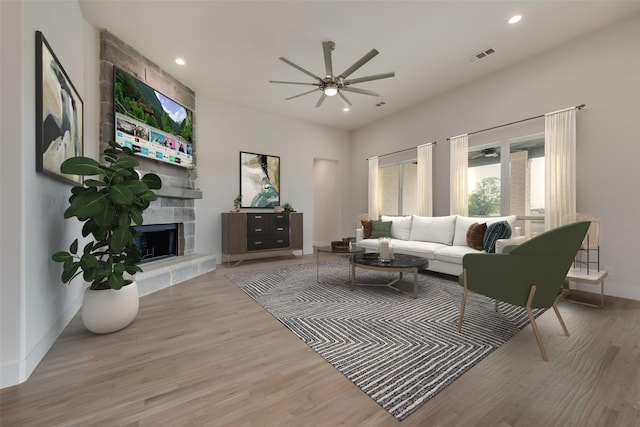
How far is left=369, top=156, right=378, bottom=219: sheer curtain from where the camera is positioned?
620 centimetres

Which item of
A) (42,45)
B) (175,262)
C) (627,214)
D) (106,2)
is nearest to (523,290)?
(627,214)

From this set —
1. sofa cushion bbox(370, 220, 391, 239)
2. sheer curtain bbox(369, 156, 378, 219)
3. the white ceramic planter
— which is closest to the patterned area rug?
the white ceramic planter

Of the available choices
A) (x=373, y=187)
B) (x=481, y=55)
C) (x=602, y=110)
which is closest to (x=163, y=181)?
(x=373, y=187)

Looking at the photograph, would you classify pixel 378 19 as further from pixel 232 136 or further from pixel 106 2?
pixel 232 136

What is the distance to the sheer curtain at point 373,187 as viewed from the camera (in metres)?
6.20

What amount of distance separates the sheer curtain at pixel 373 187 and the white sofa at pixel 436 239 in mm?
906

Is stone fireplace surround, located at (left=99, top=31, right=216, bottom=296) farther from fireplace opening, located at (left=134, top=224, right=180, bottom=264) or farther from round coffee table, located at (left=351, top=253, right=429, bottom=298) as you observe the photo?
round coffee table, located at (left=351, top=253, right=429, bottom=298)

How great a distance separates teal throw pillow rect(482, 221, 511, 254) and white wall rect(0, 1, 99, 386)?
446 centimetres

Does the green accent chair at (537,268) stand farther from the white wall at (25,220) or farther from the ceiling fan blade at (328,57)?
the white wall at (25,220)

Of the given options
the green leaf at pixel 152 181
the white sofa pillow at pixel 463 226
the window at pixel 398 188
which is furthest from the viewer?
the window at pixel 398 188

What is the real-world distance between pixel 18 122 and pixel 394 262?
3.30m

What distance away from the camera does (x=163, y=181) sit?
3895 millimetres

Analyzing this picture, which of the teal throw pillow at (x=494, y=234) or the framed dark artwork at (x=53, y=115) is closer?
the framed dark artwork at (x=53, y=115)

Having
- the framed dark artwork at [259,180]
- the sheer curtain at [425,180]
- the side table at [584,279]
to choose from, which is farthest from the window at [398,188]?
the side table at [584,279]
